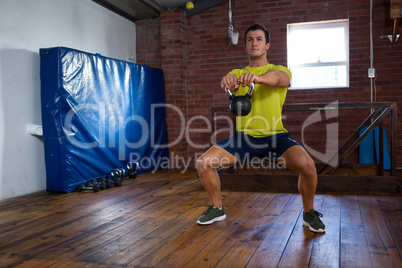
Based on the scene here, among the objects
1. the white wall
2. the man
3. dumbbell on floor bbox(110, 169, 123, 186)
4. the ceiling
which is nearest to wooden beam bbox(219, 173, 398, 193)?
dumbbell on floor bbox(110, 169, 123, 186)

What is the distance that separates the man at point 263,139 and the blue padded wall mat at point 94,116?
7.29 ft

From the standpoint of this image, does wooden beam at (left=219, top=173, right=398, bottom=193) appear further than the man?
Yes

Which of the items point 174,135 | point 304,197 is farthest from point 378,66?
point 304,197

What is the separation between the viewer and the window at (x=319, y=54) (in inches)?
240

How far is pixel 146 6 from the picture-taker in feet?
20.3

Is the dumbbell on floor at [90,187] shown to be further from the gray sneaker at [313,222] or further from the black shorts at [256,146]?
the gray sneaker at [313,222]

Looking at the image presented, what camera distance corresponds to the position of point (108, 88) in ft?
17.2

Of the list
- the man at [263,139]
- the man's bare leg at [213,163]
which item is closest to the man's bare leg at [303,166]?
the man at [263,139]

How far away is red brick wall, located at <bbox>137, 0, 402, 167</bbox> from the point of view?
5.89m

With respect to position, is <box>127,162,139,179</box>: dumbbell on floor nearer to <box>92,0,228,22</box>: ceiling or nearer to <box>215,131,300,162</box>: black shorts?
<box>92,0,228,22</box>: ceiling

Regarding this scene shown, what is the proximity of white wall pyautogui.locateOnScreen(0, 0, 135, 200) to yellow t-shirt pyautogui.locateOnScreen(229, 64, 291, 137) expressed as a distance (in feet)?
8.84

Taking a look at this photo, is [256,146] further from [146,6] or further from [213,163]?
[146,6]

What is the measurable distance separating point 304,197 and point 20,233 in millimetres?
2134

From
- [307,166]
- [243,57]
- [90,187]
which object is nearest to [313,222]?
[307,166]
